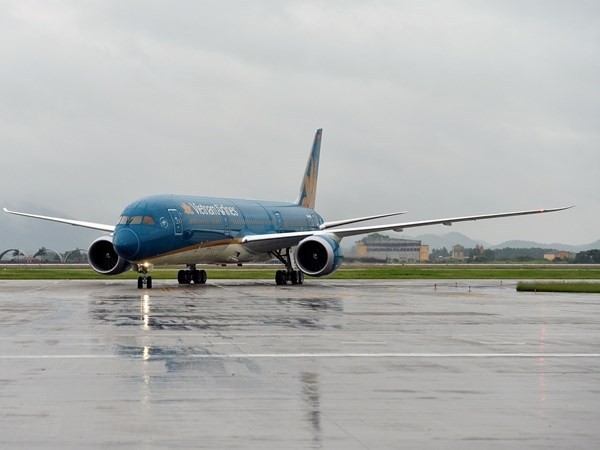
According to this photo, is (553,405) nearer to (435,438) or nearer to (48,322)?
(435,438)

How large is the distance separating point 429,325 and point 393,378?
948 centimetres

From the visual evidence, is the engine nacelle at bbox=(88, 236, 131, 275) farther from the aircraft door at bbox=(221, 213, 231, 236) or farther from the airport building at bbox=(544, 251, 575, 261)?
the airport building at bbox=(544, 251, 575, 261)

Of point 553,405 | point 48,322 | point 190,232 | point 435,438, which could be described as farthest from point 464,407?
point 190,232

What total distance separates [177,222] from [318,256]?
22.9 feet

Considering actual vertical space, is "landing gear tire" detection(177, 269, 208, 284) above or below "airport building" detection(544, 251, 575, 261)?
below

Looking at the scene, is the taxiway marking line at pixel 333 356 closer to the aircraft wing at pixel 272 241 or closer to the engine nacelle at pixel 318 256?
the engine nacelle at pixel 318 256

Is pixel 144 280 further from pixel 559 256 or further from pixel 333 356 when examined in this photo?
pixel 559 256

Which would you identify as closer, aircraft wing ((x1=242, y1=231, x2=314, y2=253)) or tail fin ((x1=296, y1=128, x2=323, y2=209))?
aircraft wing ((x1=242, y1=231, x2=314, y2=253))

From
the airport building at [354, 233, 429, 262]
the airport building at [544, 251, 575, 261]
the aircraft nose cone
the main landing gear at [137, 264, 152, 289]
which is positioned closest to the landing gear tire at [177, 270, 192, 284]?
the main landing gear at [137, 264, 152, 289]

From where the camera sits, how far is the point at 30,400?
11039mm

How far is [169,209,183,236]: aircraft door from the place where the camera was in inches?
1734

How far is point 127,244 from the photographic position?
137 ft

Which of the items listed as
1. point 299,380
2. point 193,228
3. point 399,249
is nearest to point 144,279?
point 193,228

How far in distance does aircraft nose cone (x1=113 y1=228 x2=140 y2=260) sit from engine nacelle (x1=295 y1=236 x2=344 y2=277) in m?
8.50
